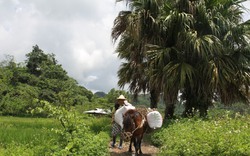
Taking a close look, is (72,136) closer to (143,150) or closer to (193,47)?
(143,150)

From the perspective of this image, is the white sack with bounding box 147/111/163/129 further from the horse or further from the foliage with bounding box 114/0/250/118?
the foliage with bounding box 114/0/250/118

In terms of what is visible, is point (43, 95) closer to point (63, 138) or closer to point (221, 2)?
point (221, 2)

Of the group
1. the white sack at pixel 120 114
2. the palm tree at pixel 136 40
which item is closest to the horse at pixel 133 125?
the white sack at pixel 120 114

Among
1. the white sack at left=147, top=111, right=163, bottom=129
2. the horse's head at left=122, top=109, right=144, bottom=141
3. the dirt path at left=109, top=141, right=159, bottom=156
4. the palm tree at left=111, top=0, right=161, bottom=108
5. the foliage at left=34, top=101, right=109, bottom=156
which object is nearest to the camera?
the foliage at left=34, top=101, right=109, bottom=156

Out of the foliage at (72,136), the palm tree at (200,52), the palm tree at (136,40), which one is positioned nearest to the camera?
the foliage at (72,136)

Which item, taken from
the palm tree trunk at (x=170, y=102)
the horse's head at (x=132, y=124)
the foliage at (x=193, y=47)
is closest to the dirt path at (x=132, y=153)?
the horse's head at (x=132, y=124)

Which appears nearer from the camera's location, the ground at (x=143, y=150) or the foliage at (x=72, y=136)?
the foliage at (x=72, y=136)

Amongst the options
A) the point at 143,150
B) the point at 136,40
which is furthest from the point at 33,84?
the point at 143,150

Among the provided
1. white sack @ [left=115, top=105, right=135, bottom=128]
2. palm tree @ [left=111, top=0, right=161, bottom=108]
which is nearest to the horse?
white sack @ [left=115, top=105, right=135, bottom=128]

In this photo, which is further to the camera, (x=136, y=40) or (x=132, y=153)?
(x=136, y=40)

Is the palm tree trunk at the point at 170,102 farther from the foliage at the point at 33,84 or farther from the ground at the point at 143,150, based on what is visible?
the foliage at the point at 33,84

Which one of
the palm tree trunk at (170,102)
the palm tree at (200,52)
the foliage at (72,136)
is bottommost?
the foliage at (72,136)

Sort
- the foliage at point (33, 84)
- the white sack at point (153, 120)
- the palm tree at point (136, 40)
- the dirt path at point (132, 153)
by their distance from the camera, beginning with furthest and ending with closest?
the foliage at point (33, 84), the palm tree at point (136, 40), the dirt path at point (132, 153), the white sack at point (153, 120)

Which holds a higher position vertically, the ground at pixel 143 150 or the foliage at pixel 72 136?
the foliage at pixel 72 136
